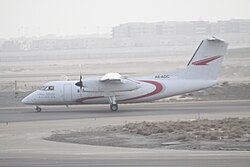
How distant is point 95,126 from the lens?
34250 mm

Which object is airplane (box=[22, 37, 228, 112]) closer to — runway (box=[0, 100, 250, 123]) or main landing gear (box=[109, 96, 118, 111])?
main landing gear (box=[109, 96, 118, 111])

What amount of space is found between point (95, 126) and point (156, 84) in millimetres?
8890

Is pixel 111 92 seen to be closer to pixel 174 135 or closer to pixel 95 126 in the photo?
pixel 95 126

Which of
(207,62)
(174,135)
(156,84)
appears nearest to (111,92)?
(156,84)

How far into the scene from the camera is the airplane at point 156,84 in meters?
41.8

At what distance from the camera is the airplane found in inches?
1645

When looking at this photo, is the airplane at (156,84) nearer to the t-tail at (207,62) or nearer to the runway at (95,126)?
the t-tail at (207,62)

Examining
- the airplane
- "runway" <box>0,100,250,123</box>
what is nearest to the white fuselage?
the airplane

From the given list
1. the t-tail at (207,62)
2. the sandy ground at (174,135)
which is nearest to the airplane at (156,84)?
the t-tail at (207,62)

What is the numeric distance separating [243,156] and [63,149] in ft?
25.8

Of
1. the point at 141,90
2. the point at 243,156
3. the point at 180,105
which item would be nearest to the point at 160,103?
the point at 180,105

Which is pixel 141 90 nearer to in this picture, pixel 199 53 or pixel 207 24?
pixel 199 53

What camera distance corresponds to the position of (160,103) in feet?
158

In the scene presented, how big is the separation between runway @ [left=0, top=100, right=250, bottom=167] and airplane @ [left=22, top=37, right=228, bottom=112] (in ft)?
3.26
